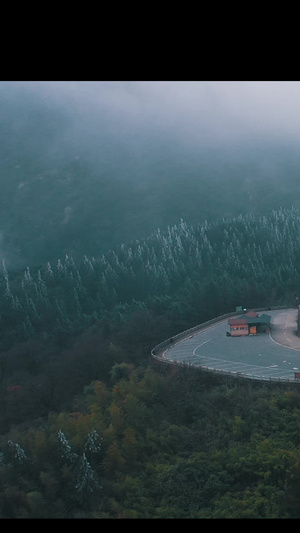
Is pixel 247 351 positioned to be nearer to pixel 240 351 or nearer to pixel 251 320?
pixel 240 351

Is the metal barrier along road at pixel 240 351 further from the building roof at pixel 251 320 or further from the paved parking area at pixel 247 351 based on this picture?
the building roof at pixel 251 320

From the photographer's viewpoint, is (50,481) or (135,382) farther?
(135,382)

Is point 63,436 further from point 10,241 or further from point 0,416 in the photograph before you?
point 10,241

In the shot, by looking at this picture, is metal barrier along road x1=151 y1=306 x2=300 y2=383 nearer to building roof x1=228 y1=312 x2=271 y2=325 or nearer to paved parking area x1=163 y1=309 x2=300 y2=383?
paved parking area x1=163 y1=309 x2=300 y2=383

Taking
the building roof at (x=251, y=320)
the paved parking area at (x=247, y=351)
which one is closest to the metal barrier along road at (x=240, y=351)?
the paved parking area at (x=247, y=351)

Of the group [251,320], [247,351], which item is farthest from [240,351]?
[251,320]

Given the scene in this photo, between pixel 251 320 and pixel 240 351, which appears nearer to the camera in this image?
pixel 240 351

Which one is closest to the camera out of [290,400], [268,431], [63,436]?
[63,436]
